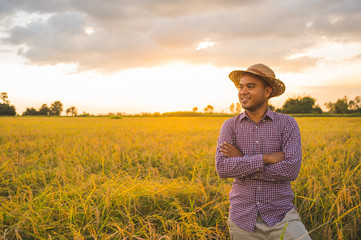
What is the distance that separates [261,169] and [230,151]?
362 millimetres

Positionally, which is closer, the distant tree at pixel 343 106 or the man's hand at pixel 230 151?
the man's hand at pixel 230 151

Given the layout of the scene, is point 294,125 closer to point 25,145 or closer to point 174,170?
point 174,170

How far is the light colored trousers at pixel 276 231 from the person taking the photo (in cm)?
219

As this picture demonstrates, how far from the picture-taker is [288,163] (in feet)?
7.75

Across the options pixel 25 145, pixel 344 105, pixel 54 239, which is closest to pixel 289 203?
pixel 54 239

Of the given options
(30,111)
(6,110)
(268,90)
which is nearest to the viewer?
(268,90)

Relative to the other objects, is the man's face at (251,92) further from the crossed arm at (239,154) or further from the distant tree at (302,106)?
the distant tree at (302,106)

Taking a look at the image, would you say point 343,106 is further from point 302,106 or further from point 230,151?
point 230,151

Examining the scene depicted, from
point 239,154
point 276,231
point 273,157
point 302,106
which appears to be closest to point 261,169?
point 273,157

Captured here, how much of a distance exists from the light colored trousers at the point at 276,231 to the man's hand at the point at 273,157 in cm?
52

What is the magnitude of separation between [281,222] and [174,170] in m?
3.11

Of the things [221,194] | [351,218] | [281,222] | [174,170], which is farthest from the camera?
[174,170]

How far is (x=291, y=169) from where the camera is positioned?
2.37 meters

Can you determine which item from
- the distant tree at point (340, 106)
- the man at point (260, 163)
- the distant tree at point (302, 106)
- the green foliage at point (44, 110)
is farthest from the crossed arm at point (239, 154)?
the distant tree at point (340, 106)
